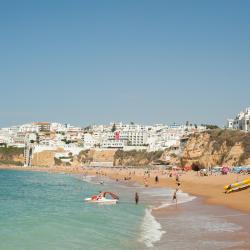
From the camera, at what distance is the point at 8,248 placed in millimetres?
12445

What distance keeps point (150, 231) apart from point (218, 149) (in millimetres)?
62266

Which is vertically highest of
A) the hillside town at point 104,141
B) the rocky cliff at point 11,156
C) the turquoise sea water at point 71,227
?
the hillside town at point 104,141

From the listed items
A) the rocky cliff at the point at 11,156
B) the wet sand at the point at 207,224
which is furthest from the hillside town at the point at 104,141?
the wet sand at the point at 207,224

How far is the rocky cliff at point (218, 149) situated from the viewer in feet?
232

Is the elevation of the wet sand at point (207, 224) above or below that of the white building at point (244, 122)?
below

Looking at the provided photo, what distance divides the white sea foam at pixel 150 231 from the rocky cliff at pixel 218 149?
53220mm

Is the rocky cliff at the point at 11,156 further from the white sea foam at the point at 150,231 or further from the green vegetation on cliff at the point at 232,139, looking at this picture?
the white sea foam at the point at 150,231

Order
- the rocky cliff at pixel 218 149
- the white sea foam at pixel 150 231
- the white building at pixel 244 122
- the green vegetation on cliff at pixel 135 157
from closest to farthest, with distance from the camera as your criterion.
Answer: the white sea foam at pixel 150 231, the rocky cliff at pixel 218 149, the white building at pixel 244 122, the green vegetation on cliff at pixel 135 157

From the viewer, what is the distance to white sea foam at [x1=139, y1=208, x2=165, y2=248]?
541 inches

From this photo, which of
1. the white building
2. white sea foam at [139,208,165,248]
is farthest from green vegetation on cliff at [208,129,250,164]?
white sea foam at [139,208,165,248]

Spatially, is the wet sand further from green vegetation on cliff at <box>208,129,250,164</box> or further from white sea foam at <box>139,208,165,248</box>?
green vegetation on cliff at <box>208,129,250,164</box>

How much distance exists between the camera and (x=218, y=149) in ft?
249

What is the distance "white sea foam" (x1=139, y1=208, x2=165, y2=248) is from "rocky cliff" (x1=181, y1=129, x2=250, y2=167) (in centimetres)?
5322

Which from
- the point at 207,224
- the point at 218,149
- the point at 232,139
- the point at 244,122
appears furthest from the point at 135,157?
the point at 207,224
